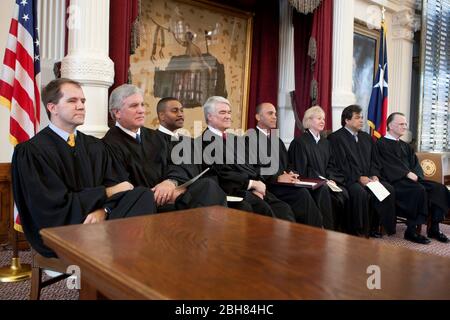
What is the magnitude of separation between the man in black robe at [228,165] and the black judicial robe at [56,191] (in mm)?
1391

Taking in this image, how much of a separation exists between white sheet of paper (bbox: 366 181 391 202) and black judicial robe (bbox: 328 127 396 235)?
0.09 metres

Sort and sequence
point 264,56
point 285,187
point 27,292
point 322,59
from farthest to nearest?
point 264,56
point 322,59
point 285,187
point 27,292

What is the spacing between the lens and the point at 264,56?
671 cm

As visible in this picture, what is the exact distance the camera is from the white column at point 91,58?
360 cm

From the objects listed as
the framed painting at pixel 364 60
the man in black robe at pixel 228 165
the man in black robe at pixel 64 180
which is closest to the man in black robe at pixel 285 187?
the man in black robe at pixel 228 165

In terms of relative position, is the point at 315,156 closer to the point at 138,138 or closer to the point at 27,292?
the point at 138,138

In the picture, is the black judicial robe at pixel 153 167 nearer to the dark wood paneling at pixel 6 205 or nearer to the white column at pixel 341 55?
the dark wood paneling at pixel 6 205

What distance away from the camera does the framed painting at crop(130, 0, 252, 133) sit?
5.32 m

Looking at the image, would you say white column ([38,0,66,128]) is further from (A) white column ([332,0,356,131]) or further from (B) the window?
(B) the window

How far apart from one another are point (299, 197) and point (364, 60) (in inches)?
168

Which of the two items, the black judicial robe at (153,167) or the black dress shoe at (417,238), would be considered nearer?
the black judicial robe at (153,167)

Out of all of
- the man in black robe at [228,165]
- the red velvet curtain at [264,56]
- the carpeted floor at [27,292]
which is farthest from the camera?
the red velvet curtain at [264,56]

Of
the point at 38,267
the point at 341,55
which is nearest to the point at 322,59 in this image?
the point at 341,55

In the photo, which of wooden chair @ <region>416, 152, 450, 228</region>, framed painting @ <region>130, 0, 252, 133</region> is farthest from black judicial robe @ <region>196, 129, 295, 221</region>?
wooden chair @ <region>416, 152, 450, 228</region>
